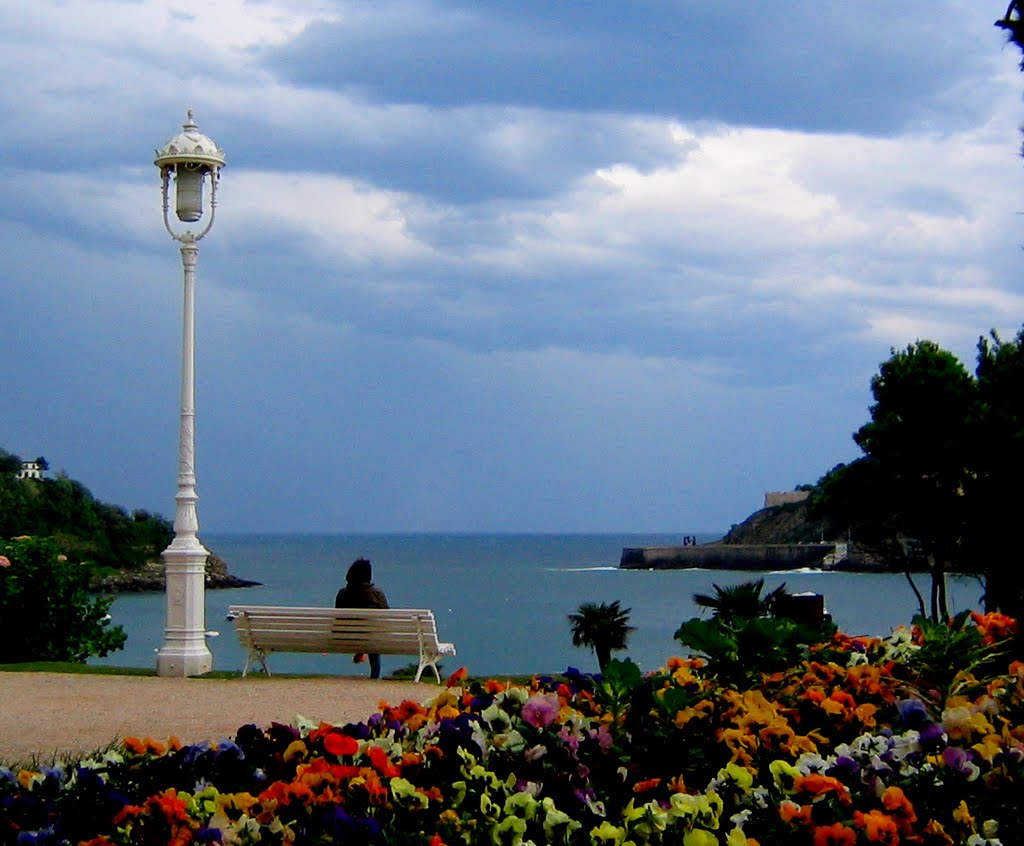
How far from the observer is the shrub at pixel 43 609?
54.6 feet

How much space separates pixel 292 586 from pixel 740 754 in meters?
101

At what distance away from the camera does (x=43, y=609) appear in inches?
661

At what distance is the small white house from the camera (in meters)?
79.9

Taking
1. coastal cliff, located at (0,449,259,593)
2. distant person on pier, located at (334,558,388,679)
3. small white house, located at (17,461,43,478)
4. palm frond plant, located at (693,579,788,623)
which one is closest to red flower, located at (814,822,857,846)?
palm frond plant, located at (693,579,788,623)

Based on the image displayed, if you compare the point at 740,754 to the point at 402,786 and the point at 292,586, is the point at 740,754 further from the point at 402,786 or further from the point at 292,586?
the point at 292,586

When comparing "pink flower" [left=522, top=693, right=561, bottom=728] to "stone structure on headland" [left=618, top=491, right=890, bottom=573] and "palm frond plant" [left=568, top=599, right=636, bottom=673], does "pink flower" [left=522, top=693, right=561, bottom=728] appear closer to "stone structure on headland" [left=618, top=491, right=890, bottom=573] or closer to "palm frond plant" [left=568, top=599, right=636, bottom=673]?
"palm frond plant" [left=568, top=599, right=636, bottom=673]

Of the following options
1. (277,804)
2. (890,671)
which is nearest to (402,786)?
(277,804)

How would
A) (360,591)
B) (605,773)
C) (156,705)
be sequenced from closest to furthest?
(605,773)
(156,705)
(360,591)

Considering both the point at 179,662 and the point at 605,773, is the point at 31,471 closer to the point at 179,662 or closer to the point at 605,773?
the point at 179,662

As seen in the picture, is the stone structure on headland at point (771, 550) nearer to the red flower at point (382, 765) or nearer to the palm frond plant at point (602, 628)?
the palm frond plant at point (602, 628)

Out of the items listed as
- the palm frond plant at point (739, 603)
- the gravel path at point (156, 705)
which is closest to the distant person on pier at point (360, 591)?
the gravel path at point (156, 705)

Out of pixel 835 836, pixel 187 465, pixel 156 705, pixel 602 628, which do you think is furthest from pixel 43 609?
pixel 835 836

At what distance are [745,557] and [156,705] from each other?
373 feet

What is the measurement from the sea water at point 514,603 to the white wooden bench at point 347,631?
3.11 metres
